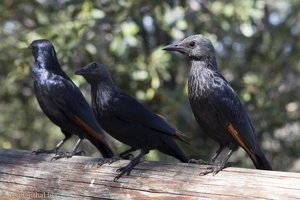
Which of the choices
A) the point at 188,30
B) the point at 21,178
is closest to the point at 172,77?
the point at 188,30

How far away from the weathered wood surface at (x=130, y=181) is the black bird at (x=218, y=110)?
1.94 feet

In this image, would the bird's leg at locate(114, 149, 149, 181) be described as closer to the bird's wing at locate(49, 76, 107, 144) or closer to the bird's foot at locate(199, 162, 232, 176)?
the bird's foot at locate(199, 162, 232, 176)

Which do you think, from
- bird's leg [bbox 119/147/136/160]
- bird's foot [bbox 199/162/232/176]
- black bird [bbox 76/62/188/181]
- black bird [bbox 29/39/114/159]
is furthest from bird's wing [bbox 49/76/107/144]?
bird's foot [bbox 199/162/232/176]

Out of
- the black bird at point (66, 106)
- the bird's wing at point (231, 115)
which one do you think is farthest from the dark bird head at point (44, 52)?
the bird's wing at point (231, 115)

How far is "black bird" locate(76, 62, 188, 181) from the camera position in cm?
454

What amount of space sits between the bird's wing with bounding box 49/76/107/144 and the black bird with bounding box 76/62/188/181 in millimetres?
307

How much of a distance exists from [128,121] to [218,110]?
27.6 inches

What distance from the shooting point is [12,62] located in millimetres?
7059

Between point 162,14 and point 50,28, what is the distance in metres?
1.17

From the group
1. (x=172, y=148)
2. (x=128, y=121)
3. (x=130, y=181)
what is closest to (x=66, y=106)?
(x=128, y=121)

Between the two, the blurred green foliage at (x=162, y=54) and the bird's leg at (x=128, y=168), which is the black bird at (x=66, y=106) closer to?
the bird's leg at (x=128, y=168)

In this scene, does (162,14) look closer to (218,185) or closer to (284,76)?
(284,76)

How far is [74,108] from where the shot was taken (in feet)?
16.0

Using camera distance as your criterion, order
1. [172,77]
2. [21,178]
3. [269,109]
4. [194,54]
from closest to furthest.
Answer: [21,178], [194,54], [269,109], [172,77]
